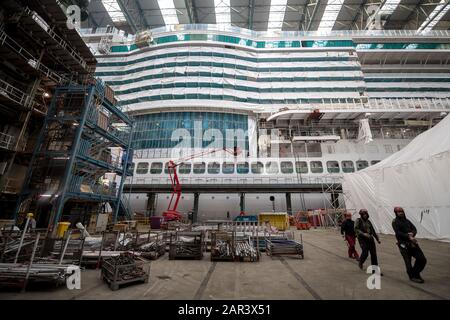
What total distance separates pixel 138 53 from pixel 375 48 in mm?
50646

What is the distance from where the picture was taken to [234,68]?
126 ft

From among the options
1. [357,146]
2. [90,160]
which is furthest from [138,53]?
[357,146]

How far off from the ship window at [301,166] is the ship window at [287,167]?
74 cm

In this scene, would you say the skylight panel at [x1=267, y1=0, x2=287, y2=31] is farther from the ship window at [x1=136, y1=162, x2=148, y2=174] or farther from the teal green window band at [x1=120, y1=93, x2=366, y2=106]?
the ship window at [x1=136, y1=162, x2=148, y2=174]

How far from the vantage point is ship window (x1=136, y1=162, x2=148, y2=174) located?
98.3 feet

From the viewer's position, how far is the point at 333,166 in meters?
29.8

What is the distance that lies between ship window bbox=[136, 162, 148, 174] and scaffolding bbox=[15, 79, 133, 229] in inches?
508

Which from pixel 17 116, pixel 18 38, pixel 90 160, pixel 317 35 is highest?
pixel 317 35

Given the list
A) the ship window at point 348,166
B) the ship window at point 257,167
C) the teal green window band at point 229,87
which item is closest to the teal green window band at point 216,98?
the teal green window band at point 229,87

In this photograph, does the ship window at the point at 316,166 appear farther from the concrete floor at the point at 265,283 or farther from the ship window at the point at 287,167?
the concrete floor at the point at 265,283

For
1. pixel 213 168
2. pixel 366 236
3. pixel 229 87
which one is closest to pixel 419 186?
pixel 366 236

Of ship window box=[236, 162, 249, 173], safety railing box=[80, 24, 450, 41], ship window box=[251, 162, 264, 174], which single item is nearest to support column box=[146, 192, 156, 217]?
ship window box=[236, 162, 249, 173]
